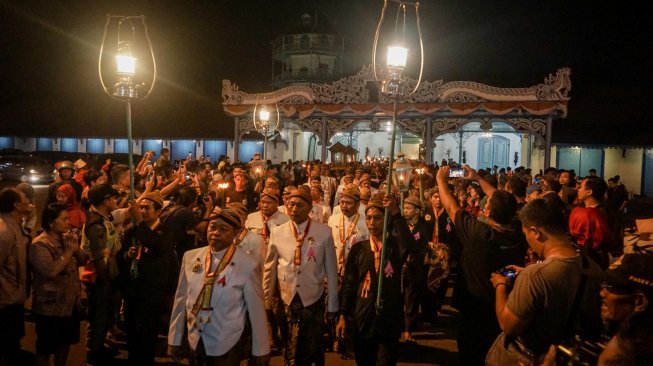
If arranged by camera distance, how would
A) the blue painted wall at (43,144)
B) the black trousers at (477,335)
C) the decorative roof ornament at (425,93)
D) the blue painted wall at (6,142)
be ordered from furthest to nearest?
the blue painted wall at (6,142), the blue painted wall at (43,144), the decorative roof ornament at (425,93), the black trousers at (477,335)

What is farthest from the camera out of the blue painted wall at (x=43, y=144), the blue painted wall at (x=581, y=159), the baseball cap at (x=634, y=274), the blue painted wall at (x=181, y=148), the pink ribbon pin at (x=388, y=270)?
the blue painted wall at (x=43, y=144)

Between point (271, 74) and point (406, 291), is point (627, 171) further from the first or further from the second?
point (271, 74)

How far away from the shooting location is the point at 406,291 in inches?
270

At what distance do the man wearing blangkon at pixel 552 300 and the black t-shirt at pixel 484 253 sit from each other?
1030 millimetres

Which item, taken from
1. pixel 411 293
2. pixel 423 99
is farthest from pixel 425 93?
pixel 411 293

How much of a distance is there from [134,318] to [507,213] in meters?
3.61

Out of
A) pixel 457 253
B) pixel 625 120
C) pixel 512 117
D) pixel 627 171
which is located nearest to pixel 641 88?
pixel 625 120

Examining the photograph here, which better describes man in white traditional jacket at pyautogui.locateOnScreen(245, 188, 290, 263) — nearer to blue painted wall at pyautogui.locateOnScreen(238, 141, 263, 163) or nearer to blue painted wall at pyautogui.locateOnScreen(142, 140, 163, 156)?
blue painted wall at pyautogui.locateOnScreen(238, 141, 263, 163)

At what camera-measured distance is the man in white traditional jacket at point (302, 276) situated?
15.7 ft

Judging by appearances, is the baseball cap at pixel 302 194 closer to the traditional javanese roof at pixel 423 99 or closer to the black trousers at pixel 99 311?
the black trousers at pixel 99 311

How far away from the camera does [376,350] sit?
4.60 metres

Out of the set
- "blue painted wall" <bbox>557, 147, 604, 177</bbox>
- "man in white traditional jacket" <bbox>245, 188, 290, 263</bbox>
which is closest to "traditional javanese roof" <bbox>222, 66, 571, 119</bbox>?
"blue painted wall" <bbox>557, 147, 604, 177</bbox>

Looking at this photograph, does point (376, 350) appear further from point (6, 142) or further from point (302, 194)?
point (6, 142)

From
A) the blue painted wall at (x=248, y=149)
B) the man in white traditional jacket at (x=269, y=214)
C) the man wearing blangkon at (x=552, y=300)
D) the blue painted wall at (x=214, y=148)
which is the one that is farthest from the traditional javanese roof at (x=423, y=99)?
the blue painted wall at (x=214, y=148)
